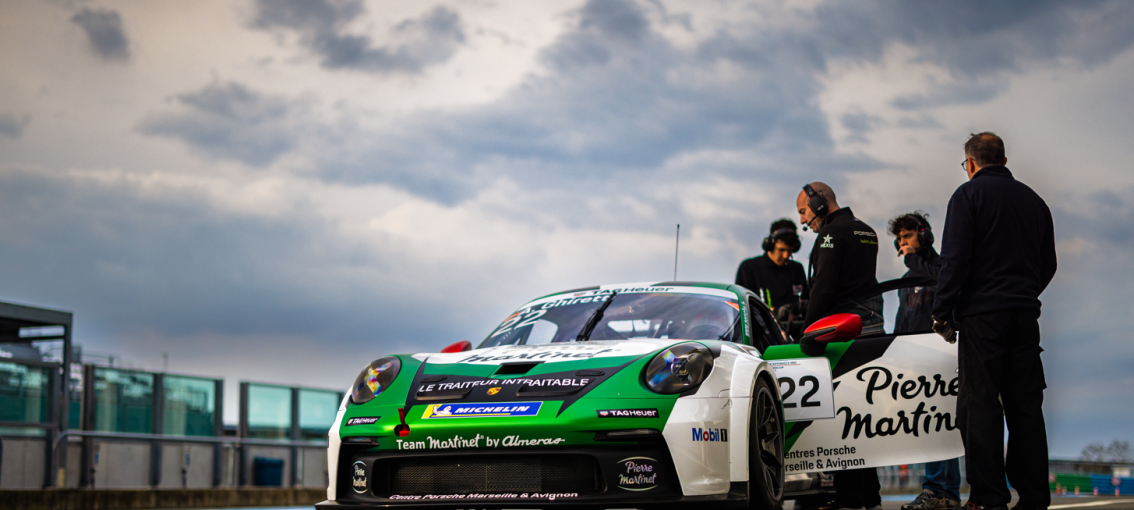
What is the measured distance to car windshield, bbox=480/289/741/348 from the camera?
5840 millimetres

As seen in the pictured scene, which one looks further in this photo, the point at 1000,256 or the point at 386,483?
the point at 1000,256

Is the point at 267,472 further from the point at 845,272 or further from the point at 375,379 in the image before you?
the point at 375,379

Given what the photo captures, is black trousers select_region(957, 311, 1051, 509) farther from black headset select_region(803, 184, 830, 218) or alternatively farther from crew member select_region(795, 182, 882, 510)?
black headset select_region(803, 184, 830, 218)

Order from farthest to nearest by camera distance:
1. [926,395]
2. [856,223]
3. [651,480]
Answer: [856,223] → [926,395] → [651,480]

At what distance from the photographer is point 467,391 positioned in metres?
4.62

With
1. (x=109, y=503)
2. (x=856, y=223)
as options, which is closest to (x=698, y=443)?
(x=856, y=223)

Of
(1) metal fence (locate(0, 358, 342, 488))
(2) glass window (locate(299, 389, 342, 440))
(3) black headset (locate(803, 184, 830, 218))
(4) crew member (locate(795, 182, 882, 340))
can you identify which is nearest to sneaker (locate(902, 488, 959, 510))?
(4) crew member (locate(795, 182, 882, 340))

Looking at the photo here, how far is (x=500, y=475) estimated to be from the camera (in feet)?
14.4

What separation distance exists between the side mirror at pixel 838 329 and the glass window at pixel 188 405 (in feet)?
31.9

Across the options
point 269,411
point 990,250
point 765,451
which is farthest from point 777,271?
point 269,411

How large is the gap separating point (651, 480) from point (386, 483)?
1.12 meters

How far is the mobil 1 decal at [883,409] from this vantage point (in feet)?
18.6

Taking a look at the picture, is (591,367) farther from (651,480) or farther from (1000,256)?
(1000,256)

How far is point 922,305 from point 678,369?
2683 millimetres
